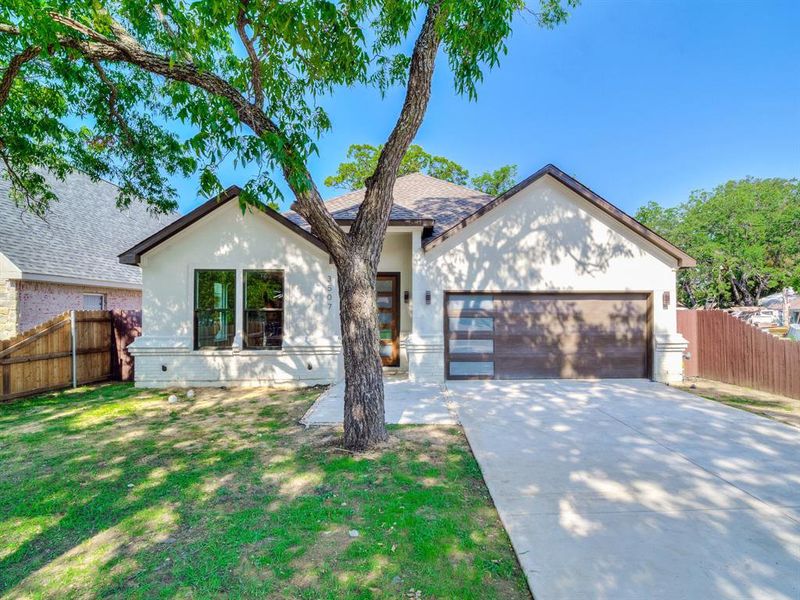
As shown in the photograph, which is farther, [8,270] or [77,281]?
[77,281]

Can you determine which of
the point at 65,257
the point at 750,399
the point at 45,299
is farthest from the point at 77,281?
the point at 750,399

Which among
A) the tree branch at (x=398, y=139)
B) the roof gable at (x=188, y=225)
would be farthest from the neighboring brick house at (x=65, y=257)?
the tree branch at (x=398, y=139)

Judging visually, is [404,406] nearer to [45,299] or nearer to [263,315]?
[263,315]

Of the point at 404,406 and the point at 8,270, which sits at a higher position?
the point at 8,270

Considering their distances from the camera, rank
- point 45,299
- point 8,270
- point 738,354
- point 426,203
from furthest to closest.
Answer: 1. point 426,203
2. point 45,299
3. point 8,270
4. point 738,354

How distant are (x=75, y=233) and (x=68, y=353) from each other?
6.44 m

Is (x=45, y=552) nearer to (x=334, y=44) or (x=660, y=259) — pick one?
(x=334, y=44)

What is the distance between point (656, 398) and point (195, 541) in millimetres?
7951

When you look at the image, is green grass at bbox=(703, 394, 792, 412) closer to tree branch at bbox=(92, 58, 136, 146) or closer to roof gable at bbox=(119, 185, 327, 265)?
roof gable at bbox=(119, 185, 327, 265)

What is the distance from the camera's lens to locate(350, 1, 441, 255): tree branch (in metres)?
5.06

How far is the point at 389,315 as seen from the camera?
1082cm

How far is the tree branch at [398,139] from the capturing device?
5.06 metres

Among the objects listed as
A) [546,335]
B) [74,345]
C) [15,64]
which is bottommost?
[74,345]

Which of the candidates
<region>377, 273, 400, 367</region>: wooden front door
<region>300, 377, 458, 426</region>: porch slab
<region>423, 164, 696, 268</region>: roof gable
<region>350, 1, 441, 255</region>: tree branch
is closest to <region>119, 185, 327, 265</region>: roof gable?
<region>377, 273, 400, 367</region>: wooden front door
